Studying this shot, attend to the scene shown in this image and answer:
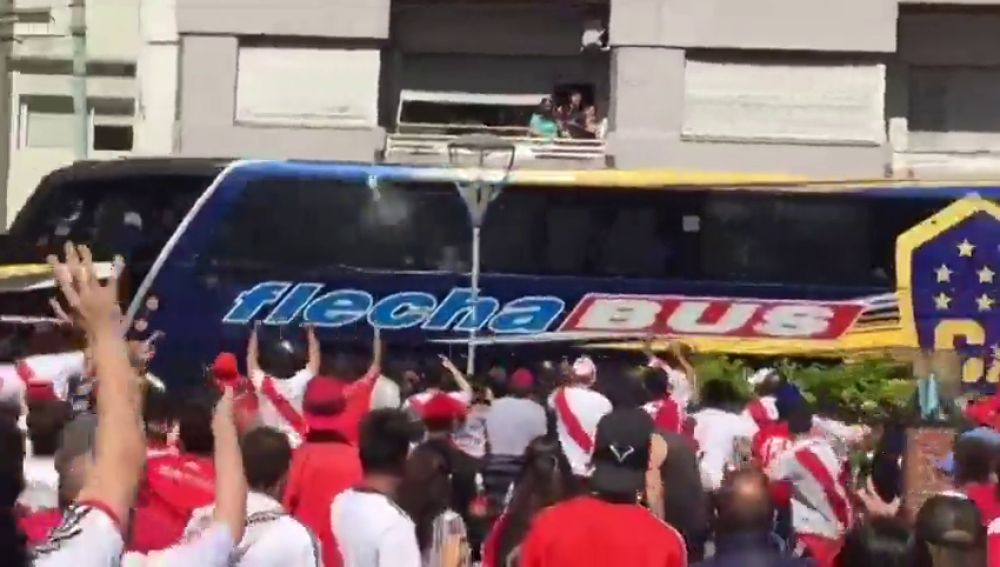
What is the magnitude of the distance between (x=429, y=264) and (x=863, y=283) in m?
4.75

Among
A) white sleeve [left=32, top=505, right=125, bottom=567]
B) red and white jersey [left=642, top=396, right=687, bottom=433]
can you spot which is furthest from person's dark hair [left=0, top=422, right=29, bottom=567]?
red and white jersey [left=642, top=396, right=687, bottom=433]

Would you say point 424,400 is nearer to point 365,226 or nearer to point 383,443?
point 383,443

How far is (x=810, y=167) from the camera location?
23.0 m

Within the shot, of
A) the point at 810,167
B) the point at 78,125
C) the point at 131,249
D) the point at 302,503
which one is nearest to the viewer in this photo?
the point at 302,503

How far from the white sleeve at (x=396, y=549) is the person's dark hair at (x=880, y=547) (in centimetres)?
145

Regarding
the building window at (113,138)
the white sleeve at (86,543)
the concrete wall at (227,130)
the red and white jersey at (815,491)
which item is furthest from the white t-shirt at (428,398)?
the building window at (113,138)

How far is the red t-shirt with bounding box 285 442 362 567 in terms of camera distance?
6703 millimetres

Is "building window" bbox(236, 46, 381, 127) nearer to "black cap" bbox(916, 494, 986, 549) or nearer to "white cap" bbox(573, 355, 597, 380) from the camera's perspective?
"white cap" bbox(573, 355, 597, 380)

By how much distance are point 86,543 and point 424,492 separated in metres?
3.59

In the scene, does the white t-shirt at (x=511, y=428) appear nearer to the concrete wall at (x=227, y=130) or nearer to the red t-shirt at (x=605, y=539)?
the red t-shirt at (x=605, y=539)

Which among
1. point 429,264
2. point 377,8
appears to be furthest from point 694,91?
point 429,264

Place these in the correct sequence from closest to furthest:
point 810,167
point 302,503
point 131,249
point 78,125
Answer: point 302,503
point 131,249
point 810,167
point 78,125

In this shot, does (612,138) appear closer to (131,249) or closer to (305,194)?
(305,194)

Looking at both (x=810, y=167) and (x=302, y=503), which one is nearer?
(x=302, y=503)
